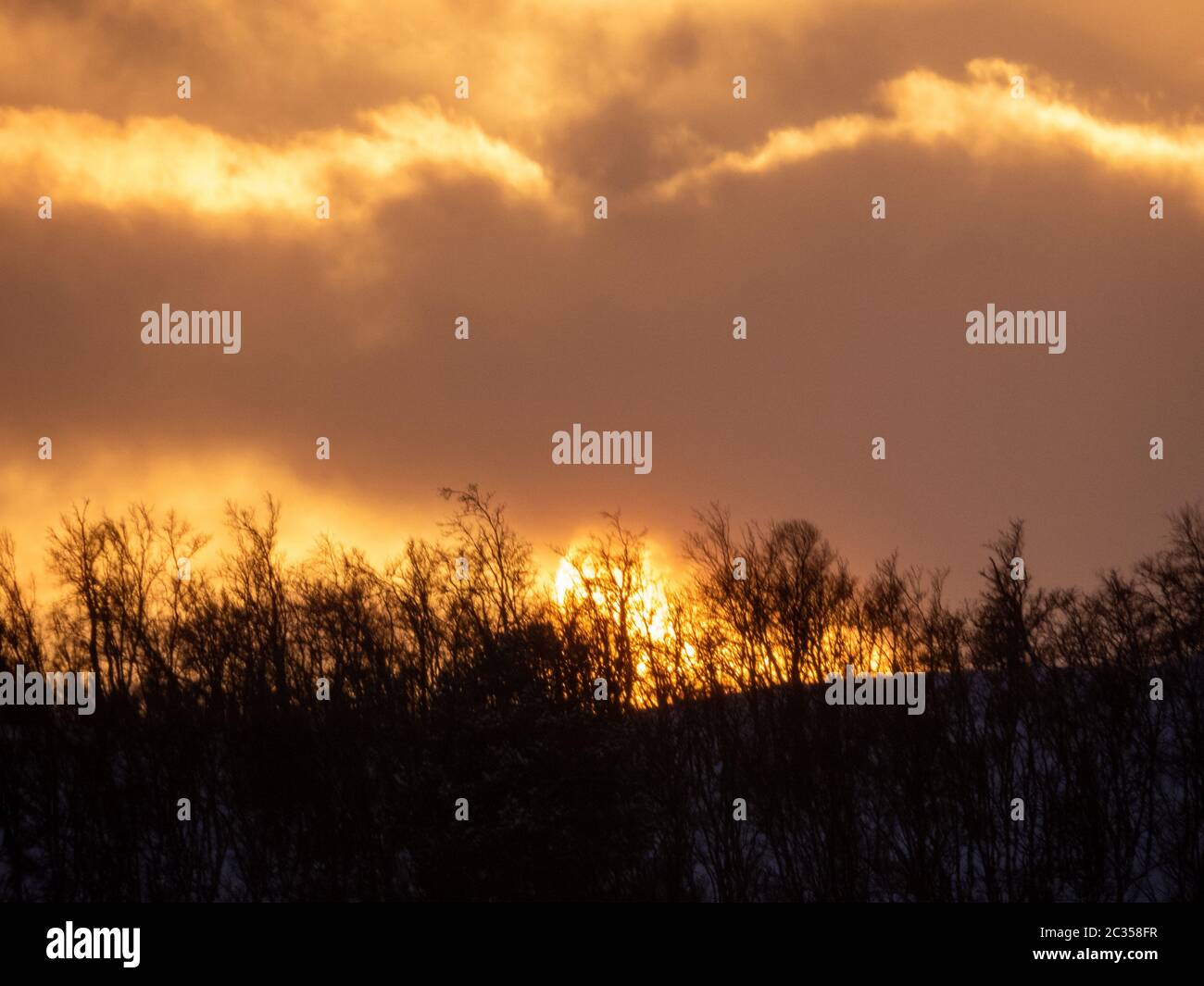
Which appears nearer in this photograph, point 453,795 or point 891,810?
point 453,795

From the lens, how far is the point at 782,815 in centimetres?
6562

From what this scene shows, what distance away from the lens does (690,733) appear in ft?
220

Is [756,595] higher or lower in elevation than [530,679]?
higher

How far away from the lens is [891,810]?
6359 cm

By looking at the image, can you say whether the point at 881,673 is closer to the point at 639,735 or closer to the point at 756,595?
the point at 756,595

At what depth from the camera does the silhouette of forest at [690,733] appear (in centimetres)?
6234

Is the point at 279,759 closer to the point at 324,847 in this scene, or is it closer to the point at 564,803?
the point at 324,847

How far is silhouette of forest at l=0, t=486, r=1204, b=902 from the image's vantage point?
62344 mm

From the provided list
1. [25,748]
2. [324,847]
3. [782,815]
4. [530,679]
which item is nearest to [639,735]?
[782,815]

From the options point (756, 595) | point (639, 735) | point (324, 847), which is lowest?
point (324, 847)
